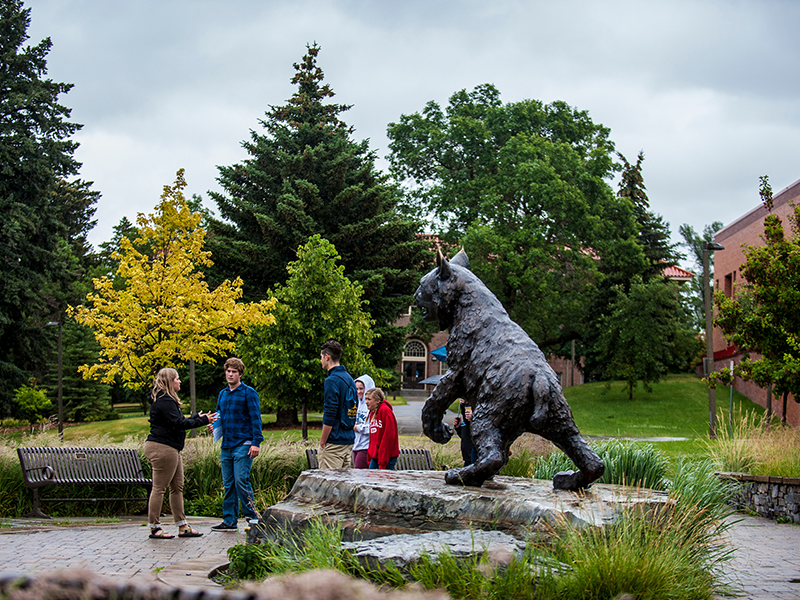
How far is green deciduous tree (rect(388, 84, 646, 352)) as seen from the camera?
29.2 m

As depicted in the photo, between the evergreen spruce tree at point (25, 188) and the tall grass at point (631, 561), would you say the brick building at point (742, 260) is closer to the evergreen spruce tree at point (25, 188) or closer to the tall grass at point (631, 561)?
the tall grass at point (631, 561)

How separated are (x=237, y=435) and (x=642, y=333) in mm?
29248

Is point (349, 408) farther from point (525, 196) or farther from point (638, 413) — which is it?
point (638, 413)

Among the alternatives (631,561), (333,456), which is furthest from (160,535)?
(631,561)

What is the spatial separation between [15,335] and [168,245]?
682 inches

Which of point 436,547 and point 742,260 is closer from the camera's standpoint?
point 436,547

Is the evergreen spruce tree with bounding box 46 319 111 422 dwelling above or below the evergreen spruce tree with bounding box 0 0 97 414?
below

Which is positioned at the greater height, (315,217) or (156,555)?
(315,217)

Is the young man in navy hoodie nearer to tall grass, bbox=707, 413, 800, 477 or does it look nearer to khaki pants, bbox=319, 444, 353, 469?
khaki pants, bbox=319, 444, 353, 469

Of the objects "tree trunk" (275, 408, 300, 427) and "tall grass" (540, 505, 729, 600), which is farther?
"tree trunk" (275, 408, 300, 427)

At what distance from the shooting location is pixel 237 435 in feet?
24.4

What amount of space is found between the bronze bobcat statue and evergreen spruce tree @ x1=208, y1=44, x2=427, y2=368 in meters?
17.9

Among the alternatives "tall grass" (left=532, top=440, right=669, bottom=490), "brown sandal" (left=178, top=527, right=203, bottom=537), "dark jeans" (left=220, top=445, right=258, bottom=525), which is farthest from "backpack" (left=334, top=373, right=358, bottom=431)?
"tall grass" (left=532, top=440, right=669, bottom=490)

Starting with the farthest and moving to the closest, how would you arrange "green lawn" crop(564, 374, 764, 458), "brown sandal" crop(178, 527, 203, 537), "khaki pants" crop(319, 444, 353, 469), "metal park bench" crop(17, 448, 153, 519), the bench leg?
"green lawn" crop(564, 374, 764, 458) < "metal park bench" crop(17, 448, 153, 519) < the bench leg < "khaki pants" crop(319, 444, 353, 469) < "brown sandal" crop(178, 527, 203, 537)
